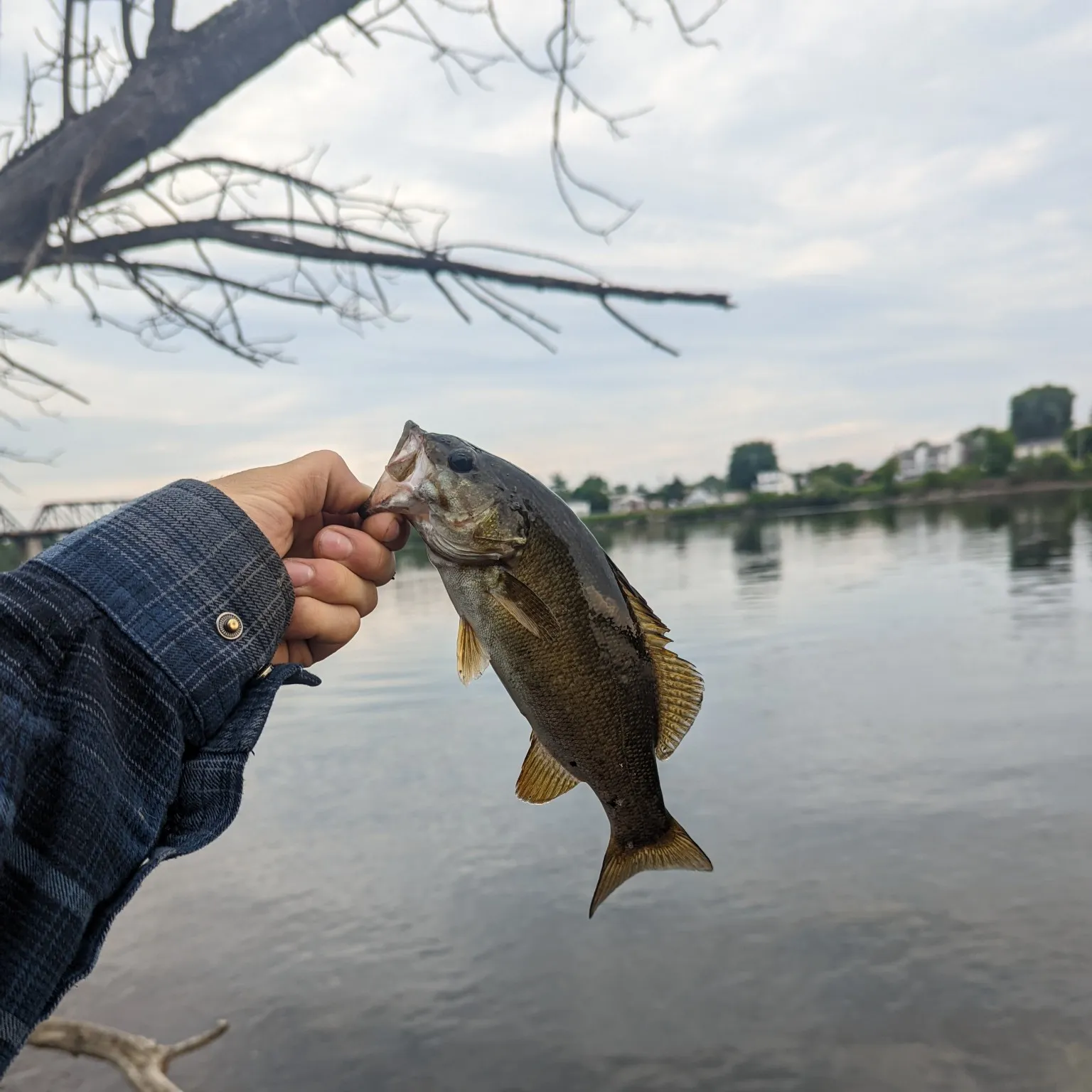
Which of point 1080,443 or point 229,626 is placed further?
point 1080,443

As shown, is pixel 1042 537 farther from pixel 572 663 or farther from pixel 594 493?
pixel 572 663

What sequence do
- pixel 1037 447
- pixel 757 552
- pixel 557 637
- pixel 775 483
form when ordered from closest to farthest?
pixel 557 637, pixel 757 552, pixel 775 483, pixel 1037 447

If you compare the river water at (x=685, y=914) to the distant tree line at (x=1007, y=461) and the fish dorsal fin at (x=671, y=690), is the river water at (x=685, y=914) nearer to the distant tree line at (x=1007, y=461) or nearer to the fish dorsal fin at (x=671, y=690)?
the fish dorsal fin at (x=671, y=690)

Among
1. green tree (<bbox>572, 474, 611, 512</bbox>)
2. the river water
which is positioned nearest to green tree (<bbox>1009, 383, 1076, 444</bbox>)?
the river water

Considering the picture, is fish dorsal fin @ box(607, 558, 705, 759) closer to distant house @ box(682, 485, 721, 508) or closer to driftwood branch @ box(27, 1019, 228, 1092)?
driftwood branch @ box(27, 1019, 228, 1092)

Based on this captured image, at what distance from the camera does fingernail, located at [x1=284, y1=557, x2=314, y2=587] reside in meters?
2.63

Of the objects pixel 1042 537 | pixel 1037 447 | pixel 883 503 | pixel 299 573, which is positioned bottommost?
pixel 1042 537

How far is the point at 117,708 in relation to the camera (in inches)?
81.7

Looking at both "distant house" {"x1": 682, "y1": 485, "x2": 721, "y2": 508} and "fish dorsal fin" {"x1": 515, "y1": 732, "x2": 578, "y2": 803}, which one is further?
"distant house" {"x1": 682, "y1": 485, "x2": 721, "y2": 508}

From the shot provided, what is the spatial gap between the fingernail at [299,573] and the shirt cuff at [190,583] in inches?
7.3

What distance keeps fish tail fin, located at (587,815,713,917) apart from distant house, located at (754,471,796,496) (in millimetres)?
118206

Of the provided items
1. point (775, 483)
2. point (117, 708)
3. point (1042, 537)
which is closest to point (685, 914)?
point (117, 708)

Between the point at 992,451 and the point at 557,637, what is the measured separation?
152247 millimetres

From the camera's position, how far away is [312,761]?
32781mm
